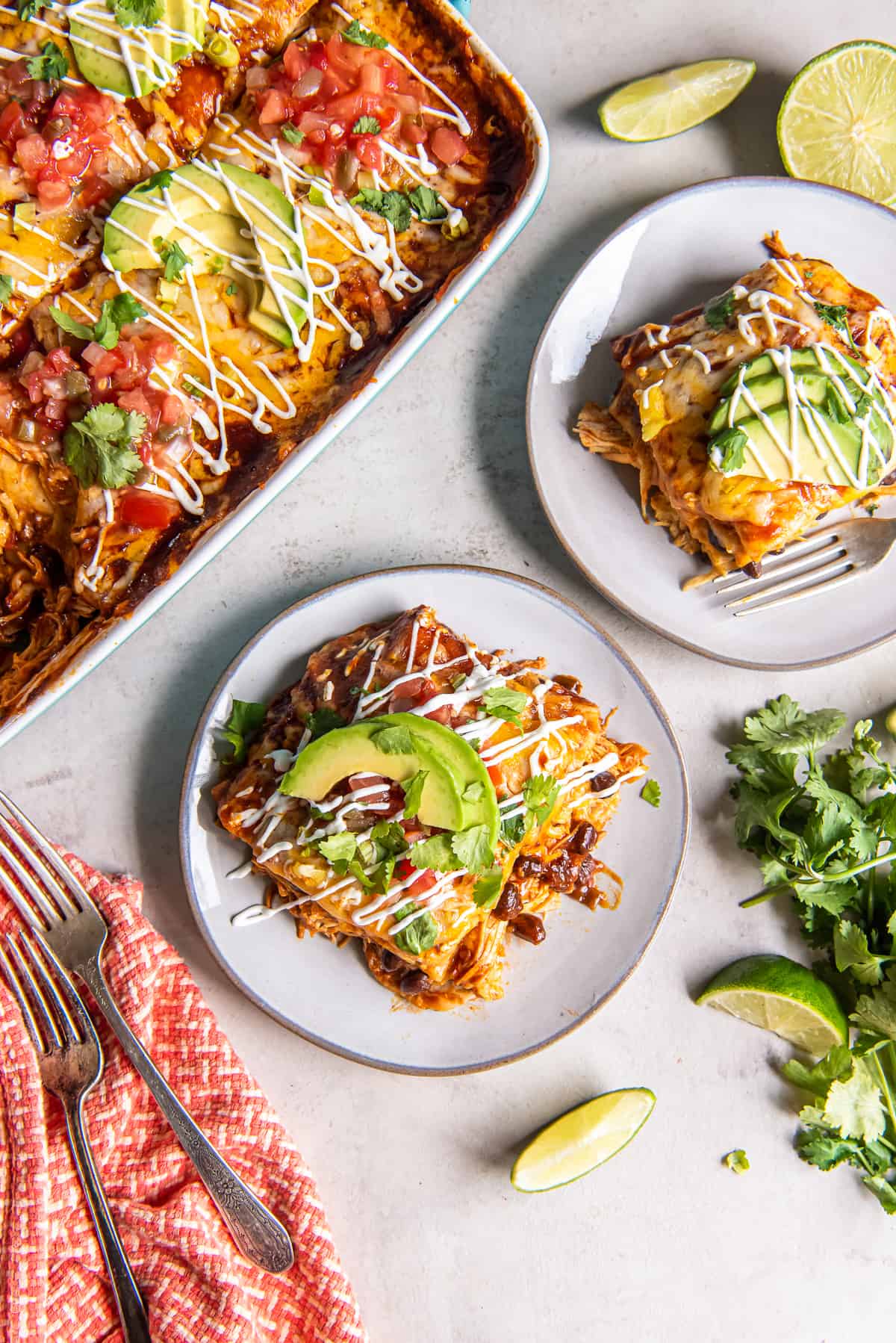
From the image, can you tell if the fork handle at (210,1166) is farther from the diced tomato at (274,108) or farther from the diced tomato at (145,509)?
the diced tomato at (274,108)

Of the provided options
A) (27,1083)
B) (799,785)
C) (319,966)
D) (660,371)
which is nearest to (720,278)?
(660,371)

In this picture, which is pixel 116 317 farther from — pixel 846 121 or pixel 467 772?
pixel 846 121

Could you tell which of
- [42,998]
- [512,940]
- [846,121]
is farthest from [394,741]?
[846,121]

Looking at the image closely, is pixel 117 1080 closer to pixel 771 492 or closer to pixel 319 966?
pixel 319 966

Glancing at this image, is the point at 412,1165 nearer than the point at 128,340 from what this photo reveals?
No

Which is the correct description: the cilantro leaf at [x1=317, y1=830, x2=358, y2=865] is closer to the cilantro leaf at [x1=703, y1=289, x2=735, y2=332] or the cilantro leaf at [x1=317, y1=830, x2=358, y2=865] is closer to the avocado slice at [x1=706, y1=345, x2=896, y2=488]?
the avocado slice at [x1=706, y1=345, x2=896, y2=488]
